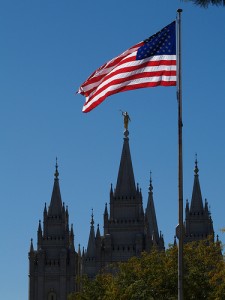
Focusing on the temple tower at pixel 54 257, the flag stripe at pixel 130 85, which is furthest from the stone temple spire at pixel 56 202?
the flag stripe at pixel 130 85

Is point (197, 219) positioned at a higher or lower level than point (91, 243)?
higher

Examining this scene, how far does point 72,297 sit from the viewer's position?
73.6 metres

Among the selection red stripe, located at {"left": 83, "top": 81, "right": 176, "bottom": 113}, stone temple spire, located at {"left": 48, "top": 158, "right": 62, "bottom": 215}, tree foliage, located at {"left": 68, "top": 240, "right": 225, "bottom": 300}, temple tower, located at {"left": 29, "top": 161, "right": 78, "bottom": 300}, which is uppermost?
stone temple spire, located at {"left": 48, "top": 158, "right": 62, "bottom": 215}

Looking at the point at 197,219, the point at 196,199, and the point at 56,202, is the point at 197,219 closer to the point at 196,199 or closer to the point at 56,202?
the point at 196,199

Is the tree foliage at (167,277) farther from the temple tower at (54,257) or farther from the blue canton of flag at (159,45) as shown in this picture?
the temple tower at (54,257)

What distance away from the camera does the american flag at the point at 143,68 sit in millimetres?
32188

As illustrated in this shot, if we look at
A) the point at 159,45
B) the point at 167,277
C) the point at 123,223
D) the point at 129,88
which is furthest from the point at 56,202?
the point at 129,88

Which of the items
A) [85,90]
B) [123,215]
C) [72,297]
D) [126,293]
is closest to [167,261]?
[126,293]

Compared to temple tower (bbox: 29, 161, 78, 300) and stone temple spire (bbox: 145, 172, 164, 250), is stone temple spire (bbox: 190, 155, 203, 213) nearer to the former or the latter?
stone temple spire (bbox: 145, 172, 164, 250)

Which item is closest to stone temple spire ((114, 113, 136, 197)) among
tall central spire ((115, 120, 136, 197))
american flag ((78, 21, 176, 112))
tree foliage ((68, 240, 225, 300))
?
tall central spire ((115, 120, 136, 197))

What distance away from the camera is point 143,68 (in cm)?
3259

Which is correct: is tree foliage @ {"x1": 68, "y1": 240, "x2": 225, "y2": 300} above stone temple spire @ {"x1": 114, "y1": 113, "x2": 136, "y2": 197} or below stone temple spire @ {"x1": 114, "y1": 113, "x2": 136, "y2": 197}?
below

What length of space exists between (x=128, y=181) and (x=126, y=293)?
59961mm

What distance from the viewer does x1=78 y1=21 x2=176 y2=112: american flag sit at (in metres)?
32.2
